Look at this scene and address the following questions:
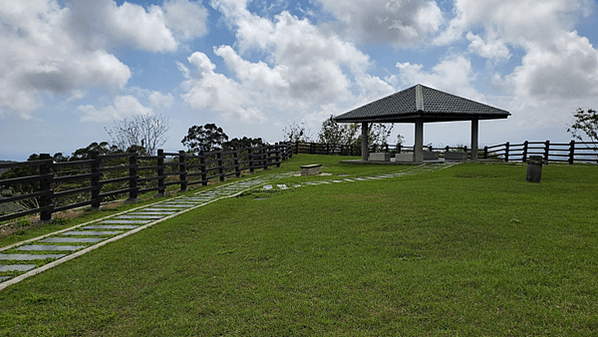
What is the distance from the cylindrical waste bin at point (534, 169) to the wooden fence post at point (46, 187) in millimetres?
11597

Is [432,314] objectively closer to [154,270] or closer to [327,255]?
[327,255]

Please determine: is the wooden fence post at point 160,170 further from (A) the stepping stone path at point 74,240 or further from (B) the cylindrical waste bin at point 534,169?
(B) the cylindrical waste bin at point 534,169

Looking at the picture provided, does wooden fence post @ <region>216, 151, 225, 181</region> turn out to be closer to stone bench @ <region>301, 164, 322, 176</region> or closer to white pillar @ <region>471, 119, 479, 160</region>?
stone bench @ <region>301, 164, 322, 176</region>

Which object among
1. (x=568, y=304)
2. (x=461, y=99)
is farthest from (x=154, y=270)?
(x=461, y=99)

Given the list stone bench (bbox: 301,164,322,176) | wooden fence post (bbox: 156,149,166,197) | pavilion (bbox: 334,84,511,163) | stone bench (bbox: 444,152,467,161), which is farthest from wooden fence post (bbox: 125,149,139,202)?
stone bench (bbox: 444,152,467,161)

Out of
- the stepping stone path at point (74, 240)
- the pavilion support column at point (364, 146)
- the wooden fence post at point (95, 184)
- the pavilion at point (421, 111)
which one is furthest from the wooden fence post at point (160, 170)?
the pavilion support column at point (364, 146)

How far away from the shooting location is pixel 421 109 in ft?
58.6

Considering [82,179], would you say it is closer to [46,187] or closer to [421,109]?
[46,187]

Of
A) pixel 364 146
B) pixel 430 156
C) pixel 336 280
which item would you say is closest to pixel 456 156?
pixel 430 156

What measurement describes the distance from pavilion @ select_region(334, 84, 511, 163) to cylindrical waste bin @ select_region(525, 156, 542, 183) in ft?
26.6

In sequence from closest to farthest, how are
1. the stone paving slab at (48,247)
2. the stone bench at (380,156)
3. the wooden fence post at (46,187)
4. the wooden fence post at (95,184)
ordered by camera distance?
the stone paving slab at (48,247) < the wooden fence post at (46,187) < the wooden fence post at (95,184) < the stone bench at (380,156)

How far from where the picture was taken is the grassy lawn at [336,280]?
9.13 feet

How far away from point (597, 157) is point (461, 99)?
24.6ft

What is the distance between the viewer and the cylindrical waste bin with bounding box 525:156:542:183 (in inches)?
391
